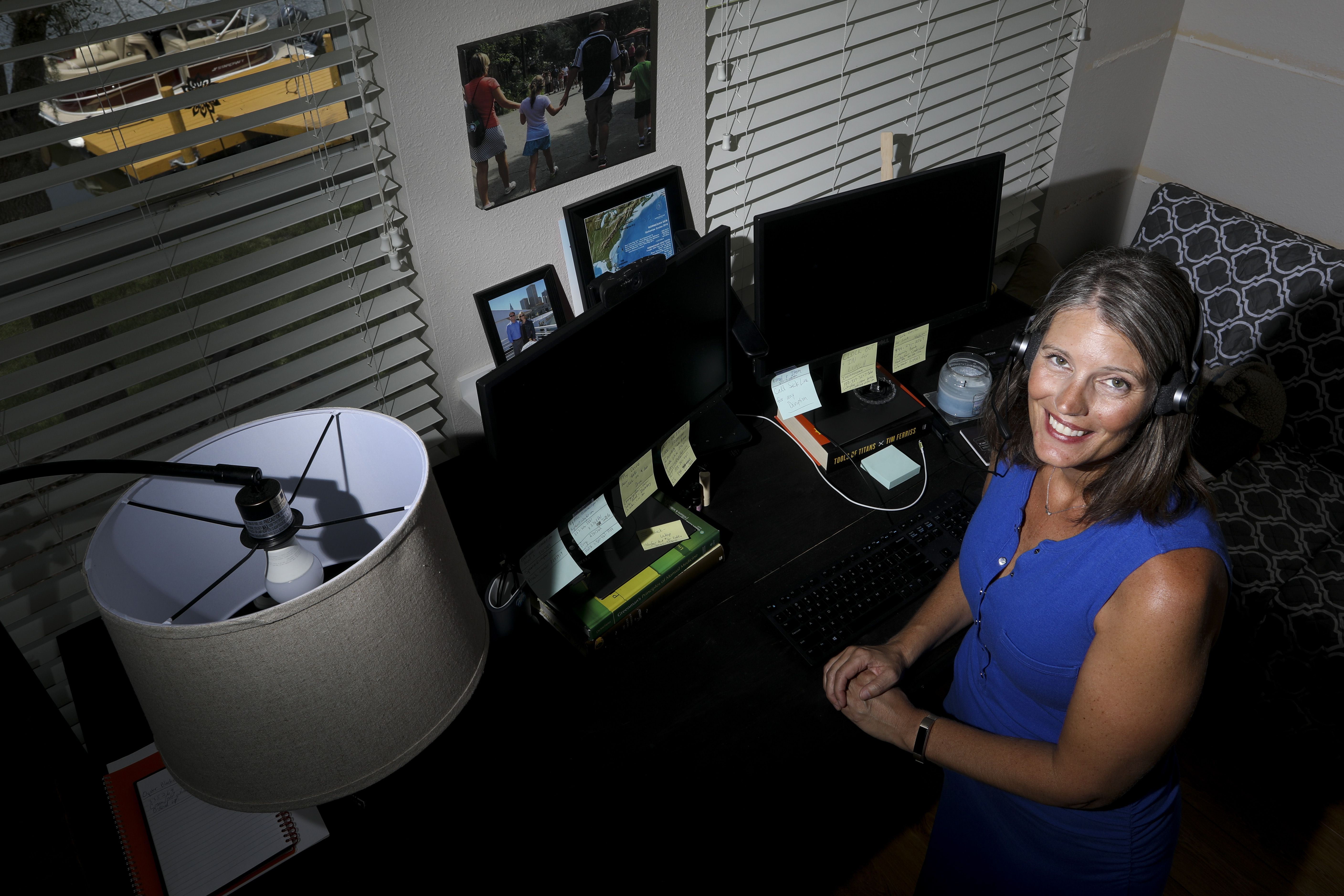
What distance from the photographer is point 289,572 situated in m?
1.01

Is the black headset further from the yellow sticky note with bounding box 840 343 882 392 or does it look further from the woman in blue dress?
the yellow sticky note with bounding box 840 343 882 392

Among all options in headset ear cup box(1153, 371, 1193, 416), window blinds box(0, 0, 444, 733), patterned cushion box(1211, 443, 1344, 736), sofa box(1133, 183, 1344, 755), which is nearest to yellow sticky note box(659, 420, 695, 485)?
window blinds box(0, 0, 444, 733)

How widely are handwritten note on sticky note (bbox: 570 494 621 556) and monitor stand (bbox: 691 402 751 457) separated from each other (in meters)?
0.33

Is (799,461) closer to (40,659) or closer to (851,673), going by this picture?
(851,673)

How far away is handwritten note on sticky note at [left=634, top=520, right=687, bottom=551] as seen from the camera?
1.73 metres

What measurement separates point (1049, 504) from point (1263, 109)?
2.25 metres

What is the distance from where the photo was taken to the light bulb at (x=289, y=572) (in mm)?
1009

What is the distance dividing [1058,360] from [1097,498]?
199 millimetres

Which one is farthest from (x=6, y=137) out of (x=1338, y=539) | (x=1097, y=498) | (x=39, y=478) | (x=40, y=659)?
(x=1338, y=539)

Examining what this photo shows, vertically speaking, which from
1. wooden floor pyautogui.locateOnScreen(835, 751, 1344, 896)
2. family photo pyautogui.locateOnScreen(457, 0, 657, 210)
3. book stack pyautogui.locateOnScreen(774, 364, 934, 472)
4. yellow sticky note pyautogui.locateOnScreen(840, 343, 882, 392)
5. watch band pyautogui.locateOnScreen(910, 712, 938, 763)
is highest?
family photo pyautogui.locateOnScreen(457, 0, 657, 210)

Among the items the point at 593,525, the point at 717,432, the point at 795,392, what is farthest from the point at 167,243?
the point at 795,392

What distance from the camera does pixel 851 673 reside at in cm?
152

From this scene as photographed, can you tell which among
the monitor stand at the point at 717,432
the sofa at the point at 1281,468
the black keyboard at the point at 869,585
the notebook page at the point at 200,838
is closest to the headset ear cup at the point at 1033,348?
the black keyboard at the point at 869,585

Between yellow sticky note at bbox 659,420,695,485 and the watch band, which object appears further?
yellow sticky note at bbox 659,420,695,485
